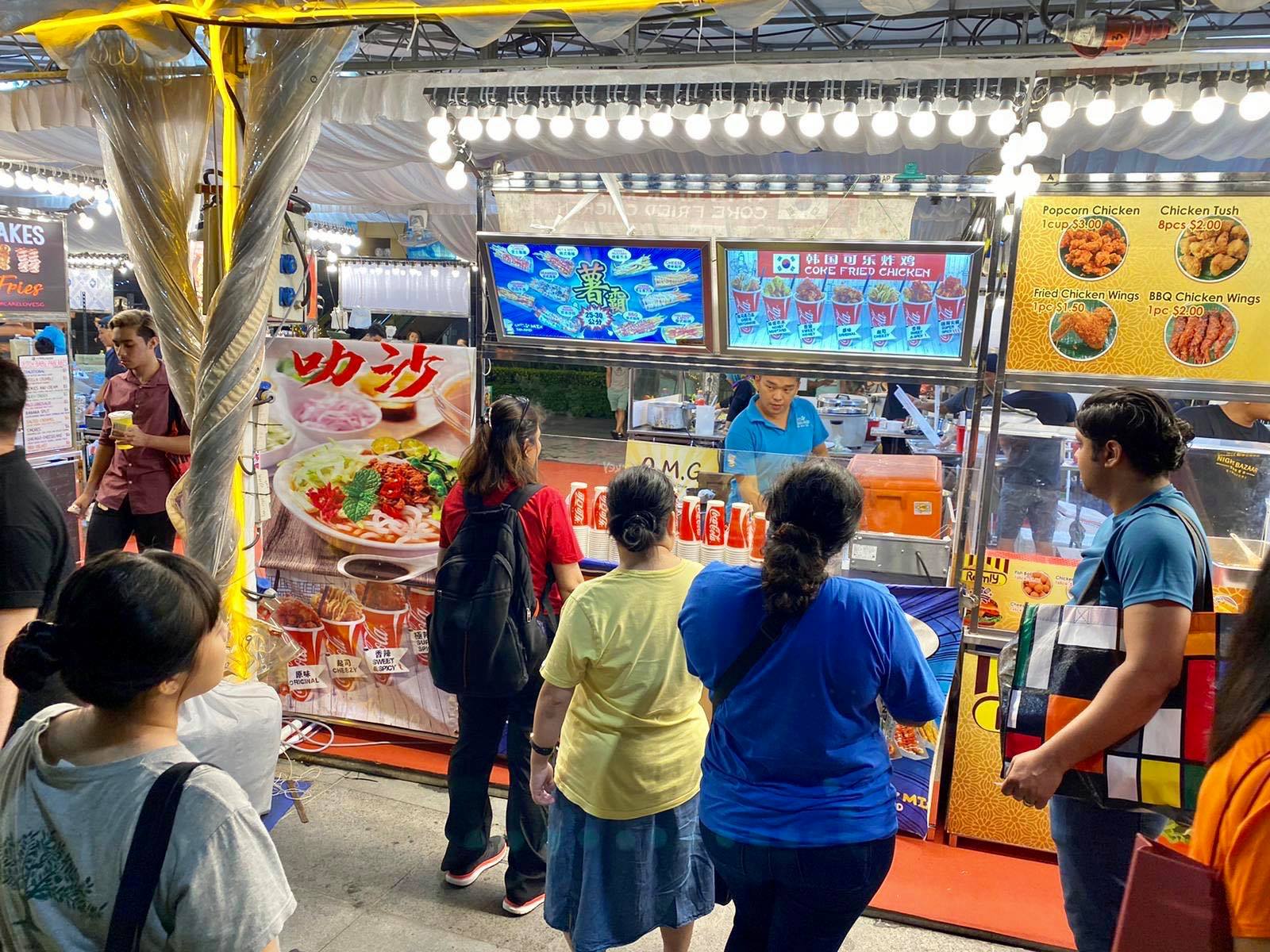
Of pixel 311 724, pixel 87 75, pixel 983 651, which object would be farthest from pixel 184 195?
pixel 983 651

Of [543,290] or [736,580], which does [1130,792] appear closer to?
[736,580]

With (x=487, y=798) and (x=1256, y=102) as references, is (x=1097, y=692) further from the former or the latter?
(x=1256, y=102)

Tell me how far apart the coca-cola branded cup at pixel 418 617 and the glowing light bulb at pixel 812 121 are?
4626 millimetres

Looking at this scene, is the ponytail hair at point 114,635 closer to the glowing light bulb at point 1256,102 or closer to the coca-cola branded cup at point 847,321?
the coca-cola branded cup at point 847,321

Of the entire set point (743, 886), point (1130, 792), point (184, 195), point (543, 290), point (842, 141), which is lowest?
point (743, 886)

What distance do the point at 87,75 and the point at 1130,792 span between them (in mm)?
4038

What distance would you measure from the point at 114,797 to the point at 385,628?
295 cm

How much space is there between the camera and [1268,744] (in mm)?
1266

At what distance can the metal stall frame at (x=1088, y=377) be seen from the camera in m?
3.12

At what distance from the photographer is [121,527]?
14.9 ft

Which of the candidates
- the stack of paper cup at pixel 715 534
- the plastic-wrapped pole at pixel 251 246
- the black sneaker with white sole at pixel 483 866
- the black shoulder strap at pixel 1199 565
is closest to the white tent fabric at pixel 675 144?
the plastic-wrapped pole at pixel 251 246

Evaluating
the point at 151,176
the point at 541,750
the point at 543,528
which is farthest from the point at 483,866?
the point at 151,176

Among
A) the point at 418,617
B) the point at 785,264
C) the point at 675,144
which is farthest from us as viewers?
the point at 675,144

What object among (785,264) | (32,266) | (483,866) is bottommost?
(483,866)
